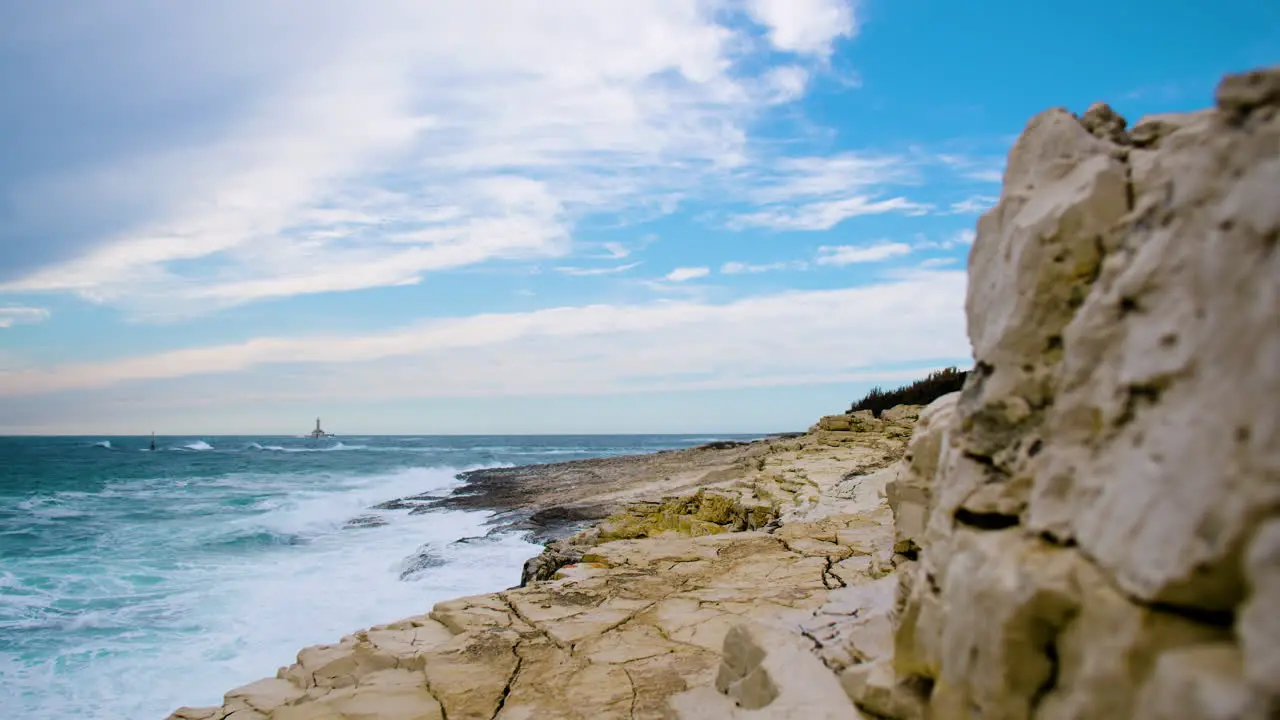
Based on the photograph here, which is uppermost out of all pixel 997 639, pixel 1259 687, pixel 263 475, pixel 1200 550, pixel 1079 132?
pixel 1079 132

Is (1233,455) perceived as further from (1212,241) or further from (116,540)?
(116,540)

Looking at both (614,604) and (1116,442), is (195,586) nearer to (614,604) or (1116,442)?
(614,604)

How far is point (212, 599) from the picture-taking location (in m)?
11.2

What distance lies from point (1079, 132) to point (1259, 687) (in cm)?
185

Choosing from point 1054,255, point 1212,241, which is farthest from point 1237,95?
point 1054,255

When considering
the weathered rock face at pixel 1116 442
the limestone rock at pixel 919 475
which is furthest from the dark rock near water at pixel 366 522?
the weathered rock face at pixel 1116 442

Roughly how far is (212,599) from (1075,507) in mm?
12667

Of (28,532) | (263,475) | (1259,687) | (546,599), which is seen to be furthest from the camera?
(263,475)

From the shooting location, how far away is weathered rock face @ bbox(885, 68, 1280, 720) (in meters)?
1.35

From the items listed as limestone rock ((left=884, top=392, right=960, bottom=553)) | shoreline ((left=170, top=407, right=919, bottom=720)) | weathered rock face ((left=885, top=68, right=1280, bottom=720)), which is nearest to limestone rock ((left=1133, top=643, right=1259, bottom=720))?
weathered rock face ((left=885, top=68, right=1280, bottom=720))

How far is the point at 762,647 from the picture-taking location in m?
3.68

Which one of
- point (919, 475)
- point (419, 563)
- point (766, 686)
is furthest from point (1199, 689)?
point (419, 563)

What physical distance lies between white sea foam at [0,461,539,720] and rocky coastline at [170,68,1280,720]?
4.33 metres

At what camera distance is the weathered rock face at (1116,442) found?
1349mm
